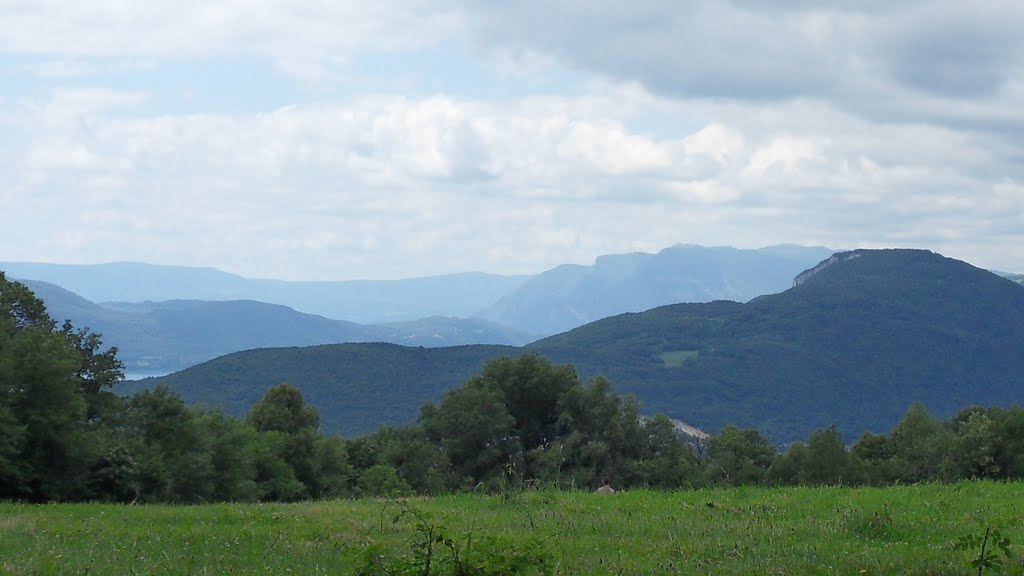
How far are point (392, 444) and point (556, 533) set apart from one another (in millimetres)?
46685

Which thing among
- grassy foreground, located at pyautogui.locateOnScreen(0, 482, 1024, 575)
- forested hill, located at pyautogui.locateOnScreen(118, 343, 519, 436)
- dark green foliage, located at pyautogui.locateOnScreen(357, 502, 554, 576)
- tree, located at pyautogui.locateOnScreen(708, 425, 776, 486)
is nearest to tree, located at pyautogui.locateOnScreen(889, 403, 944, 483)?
tree, located at pyautogui.locateOnScreen(708, 425, 776, 486)

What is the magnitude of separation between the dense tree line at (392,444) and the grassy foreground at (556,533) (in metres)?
3.19

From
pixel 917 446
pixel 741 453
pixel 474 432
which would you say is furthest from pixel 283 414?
pixel 917 446

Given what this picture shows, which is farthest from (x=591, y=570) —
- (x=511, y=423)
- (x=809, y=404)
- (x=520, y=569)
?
(x=809, y=404)

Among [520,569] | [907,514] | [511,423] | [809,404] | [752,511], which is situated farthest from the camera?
[809,404]

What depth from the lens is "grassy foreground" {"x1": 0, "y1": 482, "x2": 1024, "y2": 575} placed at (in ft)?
31.4

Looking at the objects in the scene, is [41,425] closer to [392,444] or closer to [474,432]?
[392,444]

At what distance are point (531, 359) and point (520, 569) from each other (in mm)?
55732

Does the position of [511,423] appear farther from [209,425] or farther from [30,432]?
[30,432]

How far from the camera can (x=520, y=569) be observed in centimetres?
712

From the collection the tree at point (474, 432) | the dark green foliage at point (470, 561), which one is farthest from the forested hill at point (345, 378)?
the dark green foliage at point (470, 561)

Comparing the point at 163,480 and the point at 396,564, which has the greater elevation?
the point at 396,564

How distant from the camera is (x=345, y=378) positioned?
160 meters

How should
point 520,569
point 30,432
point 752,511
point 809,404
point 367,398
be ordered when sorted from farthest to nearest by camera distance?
point 809,404
point 367,398
point 30,432
point 752,511
point 520,569
